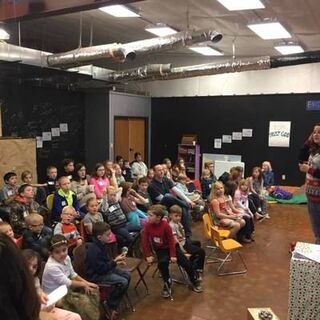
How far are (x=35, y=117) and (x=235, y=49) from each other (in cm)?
479

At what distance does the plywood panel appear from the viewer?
6.21 meters

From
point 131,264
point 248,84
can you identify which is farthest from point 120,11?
point 248,84

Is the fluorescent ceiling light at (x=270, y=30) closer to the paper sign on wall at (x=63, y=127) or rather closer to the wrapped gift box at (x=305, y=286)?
the wrapped gift box at (x=305, y=286)

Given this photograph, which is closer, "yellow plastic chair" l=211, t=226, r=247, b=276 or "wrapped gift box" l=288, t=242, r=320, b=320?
"wrapped gift box" l=288, t=242, r=320, b=320

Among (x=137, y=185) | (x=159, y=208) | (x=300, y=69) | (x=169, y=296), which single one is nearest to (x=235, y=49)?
(x=300, y=69)

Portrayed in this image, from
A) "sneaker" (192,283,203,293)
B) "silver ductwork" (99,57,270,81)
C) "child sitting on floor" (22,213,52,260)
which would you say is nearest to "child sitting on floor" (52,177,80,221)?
"child sitting on floor" (22,213,52,260)

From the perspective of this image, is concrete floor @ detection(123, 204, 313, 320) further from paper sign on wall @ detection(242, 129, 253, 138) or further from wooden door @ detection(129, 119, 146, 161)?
wooden door @ detection(129, 119, 146, 161)

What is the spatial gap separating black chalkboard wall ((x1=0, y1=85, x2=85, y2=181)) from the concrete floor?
178 inches

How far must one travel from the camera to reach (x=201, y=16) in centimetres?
559

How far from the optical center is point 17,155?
21.2 feet

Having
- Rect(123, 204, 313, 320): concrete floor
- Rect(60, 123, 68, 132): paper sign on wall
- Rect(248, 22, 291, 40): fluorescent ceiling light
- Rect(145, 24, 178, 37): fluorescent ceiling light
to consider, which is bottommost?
Rect(123, 204, 313, 320): concrete floor

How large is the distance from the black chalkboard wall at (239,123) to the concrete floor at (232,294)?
441 centimetres

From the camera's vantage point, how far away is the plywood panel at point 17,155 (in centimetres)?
621

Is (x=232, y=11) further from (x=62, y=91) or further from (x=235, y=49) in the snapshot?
(x=62, y=91)
